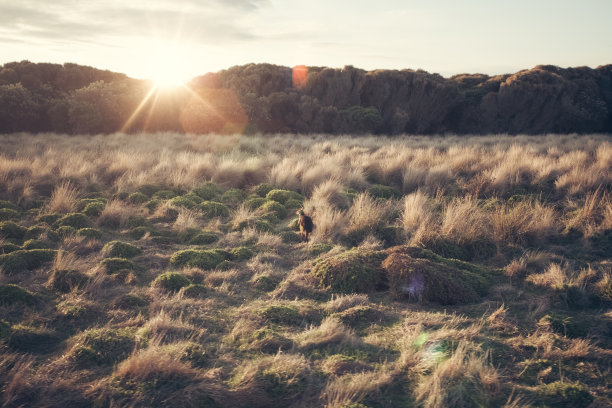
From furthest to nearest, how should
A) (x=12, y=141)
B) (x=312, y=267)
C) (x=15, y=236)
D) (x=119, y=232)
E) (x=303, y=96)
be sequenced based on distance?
(x=303, y=96) → (x=12, y=141) → (x=119, y=232) → (x=15, y=236) → (x=312, y=267)

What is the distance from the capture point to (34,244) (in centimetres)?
667

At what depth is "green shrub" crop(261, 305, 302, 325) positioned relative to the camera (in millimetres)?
4680

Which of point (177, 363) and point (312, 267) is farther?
point (312, 267)

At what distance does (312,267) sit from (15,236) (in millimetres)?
5518

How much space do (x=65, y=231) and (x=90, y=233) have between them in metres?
0.49

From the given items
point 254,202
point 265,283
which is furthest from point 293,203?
point 265,283

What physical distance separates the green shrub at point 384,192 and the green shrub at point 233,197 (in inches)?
134

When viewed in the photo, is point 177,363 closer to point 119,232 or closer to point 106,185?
point 119,232

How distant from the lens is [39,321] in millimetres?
4457

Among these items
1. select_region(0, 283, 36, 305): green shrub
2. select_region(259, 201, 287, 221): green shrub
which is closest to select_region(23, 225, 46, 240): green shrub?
select_region(0, 283, 36, 305): green shrub

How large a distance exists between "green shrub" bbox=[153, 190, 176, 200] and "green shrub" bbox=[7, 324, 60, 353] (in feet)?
19.3

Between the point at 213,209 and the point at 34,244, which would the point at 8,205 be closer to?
the point at 34,244

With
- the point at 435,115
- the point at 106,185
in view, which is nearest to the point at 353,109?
the point at 435,115

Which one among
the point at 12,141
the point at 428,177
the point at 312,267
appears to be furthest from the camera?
the point at 12,141
